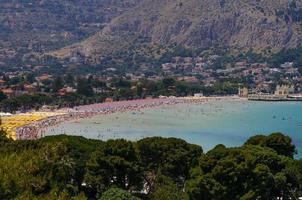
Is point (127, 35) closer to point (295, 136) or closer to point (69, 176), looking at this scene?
point (295, 136)

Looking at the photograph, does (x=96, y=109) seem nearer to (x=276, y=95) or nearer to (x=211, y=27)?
(x=276, y=95)

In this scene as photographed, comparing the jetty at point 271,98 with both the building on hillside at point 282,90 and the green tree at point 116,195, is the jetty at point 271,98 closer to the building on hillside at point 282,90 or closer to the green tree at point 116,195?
the building on hillside at point 282,90

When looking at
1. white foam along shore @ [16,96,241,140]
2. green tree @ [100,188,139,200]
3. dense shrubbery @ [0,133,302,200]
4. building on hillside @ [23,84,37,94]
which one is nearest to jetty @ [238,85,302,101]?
white foam along shore @ [16,96,241,140]

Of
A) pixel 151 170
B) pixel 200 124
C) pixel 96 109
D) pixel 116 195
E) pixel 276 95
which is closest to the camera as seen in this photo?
pixel 116 195

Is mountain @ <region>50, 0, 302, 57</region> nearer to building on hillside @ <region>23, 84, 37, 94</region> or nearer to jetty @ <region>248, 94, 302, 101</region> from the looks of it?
jetty @ <region>248, 94, 302, 101</region>

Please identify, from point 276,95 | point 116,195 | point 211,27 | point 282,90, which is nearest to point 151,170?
point 116,195

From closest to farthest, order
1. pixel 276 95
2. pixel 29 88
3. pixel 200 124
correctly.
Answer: pixel 200 124
pixel 29 88
pixel 276 95

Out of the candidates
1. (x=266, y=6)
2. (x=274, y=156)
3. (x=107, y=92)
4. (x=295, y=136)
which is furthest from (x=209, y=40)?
(x=274, y=156)
